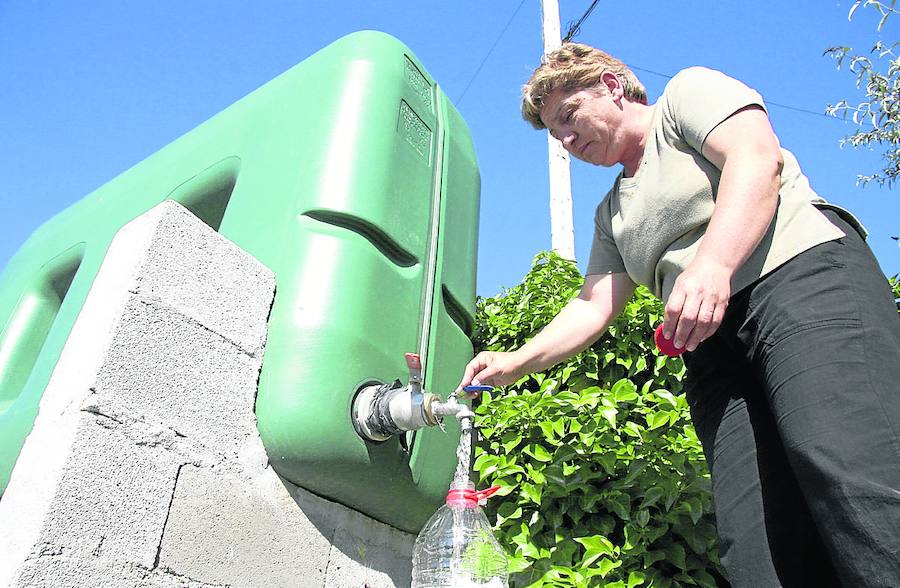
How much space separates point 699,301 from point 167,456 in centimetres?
115

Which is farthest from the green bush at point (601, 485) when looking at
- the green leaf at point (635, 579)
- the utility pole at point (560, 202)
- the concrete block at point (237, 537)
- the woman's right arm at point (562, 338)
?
the utility pole at point (560, 202)

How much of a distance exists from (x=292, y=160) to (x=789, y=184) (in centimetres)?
153

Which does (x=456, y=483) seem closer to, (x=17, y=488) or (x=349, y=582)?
(x=349, y=582)

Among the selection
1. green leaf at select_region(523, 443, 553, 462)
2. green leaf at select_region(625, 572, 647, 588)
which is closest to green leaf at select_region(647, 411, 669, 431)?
green leaf at select_region(523, 443, 553, 462)

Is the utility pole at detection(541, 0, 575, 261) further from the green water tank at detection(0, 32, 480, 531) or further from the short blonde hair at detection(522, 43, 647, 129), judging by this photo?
the short blonde hair at detection(522, 43, 647, 129)

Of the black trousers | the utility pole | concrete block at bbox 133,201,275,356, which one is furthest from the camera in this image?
the utility pole

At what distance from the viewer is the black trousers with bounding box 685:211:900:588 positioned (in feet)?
3.79

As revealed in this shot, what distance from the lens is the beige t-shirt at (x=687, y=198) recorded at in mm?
1443

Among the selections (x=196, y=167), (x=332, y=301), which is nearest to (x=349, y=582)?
(x=332, y=301)

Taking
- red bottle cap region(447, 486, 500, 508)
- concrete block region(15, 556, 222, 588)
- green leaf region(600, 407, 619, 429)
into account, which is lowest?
concrete block region(15, 556, 222, 588)

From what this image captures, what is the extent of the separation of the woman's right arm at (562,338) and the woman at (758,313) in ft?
0.17

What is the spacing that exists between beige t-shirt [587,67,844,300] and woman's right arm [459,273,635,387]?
0.19m

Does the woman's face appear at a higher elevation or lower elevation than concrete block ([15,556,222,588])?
higher

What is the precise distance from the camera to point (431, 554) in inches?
80.1
